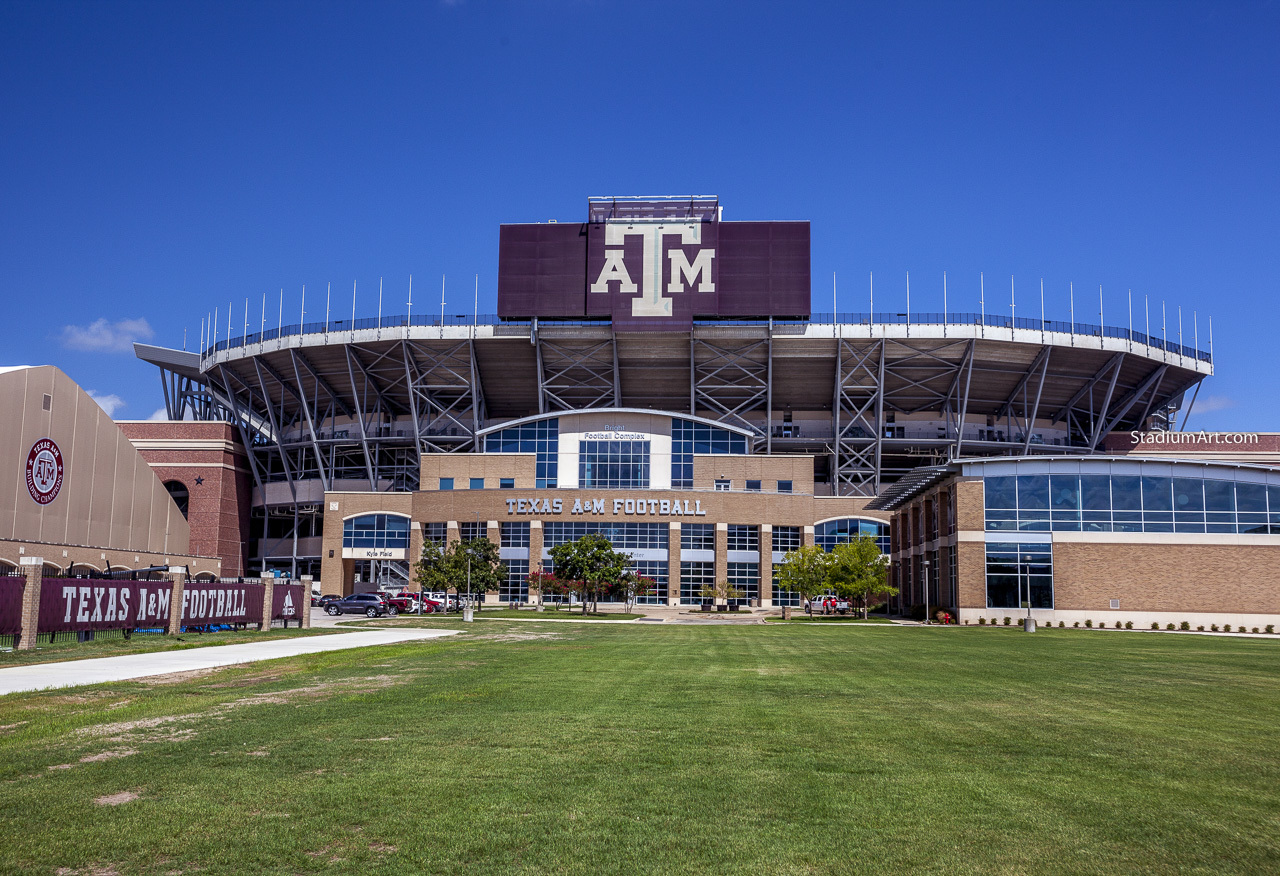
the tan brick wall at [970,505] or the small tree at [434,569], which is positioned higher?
the tan brick wall at [970,505]

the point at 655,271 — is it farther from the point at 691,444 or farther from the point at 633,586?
the point at 633,586

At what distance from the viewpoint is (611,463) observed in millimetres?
84812

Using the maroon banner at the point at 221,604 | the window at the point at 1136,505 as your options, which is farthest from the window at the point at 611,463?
the maroon banner at the point at 221,604

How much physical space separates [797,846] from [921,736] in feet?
19.1

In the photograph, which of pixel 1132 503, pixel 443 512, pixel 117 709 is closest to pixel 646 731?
pixel 117 709

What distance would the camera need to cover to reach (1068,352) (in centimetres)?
8600

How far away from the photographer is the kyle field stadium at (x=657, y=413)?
269 feet

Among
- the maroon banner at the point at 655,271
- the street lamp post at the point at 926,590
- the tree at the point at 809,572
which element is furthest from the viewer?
the maroon banner at the point at 655,271

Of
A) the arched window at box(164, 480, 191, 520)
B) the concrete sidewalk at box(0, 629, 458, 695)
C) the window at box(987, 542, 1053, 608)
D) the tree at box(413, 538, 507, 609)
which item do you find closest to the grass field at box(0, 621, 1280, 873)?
the concrete sidewalk at box(0, 629, 458, 695)

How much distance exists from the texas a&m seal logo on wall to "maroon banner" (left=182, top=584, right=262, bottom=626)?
24994 mm

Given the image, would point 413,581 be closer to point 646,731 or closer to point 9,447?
point 9,447

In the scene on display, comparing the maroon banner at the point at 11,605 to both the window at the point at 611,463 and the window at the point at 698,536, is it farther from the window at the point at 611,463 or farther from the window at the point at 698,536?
the window at the point at 611,463

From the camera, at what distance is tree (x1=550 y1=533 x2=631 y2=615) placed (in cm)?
6794

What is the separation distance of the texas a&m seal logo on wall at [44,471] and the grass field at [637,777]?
142 feet
